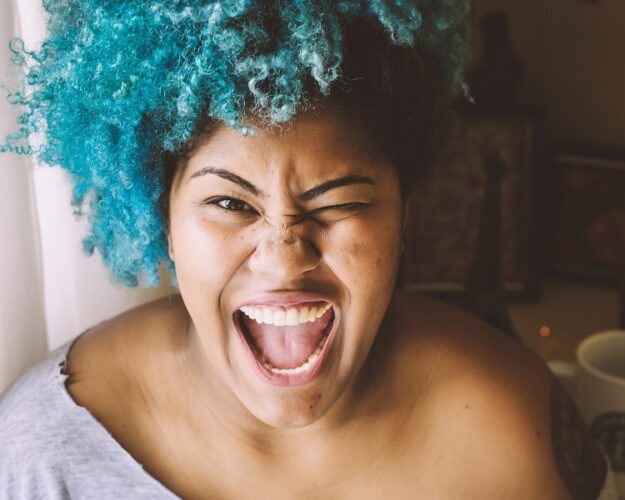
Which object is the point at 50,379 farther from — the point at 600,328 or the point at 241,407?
the point at 600,328

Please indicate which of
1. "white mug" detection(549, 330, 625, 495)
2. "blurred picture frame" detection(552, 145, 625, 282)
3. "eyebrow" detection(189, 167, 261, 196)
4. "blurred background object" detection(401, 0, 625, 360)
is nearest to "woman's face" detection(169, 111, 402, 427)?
"eyebrow" detection(189, 167, 261, 196)

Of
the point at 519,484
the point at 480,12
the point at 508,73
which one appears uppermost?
the point at 480,12

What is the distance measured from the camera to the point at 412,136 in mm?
1152

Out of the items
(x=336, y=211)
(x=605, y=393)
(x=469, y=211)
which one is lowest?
(x=605, y=393)

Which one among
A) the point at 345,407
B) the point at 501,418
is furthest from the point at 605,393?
the point at 345,407

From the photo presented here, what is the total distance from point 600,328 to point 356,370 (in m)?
1.08

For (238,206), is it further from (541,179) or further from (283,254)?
(541,179)

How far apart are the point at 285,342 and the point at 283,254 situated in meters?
0.21

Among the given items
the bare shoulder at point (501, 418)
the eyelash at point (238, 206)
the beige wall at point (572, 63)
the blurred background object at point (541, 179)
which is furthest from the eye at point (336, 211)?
the beige wall at point (572, 63)

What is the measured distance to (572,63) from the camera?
208cm

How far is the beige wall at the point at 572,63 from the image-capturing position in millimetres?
2016

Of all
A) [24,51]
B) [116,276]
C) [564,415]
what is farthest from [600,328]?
[24,51]

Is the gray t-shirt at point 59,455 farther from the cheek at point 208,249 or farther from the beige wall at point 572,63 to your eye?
the beige wall at point 572,63

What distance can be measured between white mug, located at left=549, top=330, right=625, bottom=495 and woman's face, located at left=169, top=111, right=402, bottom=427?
59cm
